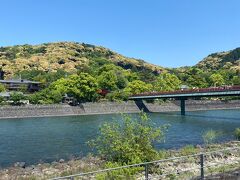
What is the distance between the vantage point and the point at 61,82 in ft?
329

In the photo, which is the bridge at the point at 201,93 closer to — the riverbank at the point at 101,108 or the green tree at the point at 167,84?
the riverbank at the point at 101,108

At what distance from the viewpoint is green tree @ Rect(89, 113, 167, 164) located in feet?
54.1

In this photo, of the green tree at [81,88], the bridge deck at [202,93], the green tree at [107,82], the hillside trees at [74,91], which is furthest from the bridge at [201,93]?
the hillside trees at [74,91]

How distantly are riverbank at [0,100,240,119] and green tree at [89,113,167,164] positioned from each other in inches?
2401

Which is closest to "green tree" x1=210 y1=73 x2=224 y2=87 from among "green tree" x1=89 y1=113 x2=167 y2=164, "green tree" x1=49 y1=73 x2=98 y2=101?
"green tree" x1=49 y1=73 x2=98 y2=101

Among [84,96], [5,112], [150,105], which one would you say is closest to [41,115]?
[5,112]

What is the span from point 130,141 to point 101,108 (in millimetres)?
71611

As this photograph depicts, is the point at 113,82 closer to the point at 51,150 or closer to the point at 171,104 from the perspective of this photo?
the point at 171,104

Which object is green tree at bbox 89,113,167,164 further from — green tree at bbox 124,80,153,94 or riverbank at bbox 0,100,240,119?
green tree at bbox 124,80,153,94

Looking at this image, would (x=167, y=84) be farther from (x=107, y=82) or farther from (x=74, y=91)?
(x=74, y=91)

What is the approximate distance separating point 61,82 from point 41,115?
2329cm

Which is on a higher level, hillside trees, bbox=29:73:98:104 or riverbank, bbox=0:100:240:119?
hillside trees, bbox=29:73:98:104

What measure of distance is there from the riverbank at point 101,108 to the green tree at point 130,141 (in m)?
61.0

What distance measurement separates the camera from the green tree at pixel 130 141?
16484 millimetres
